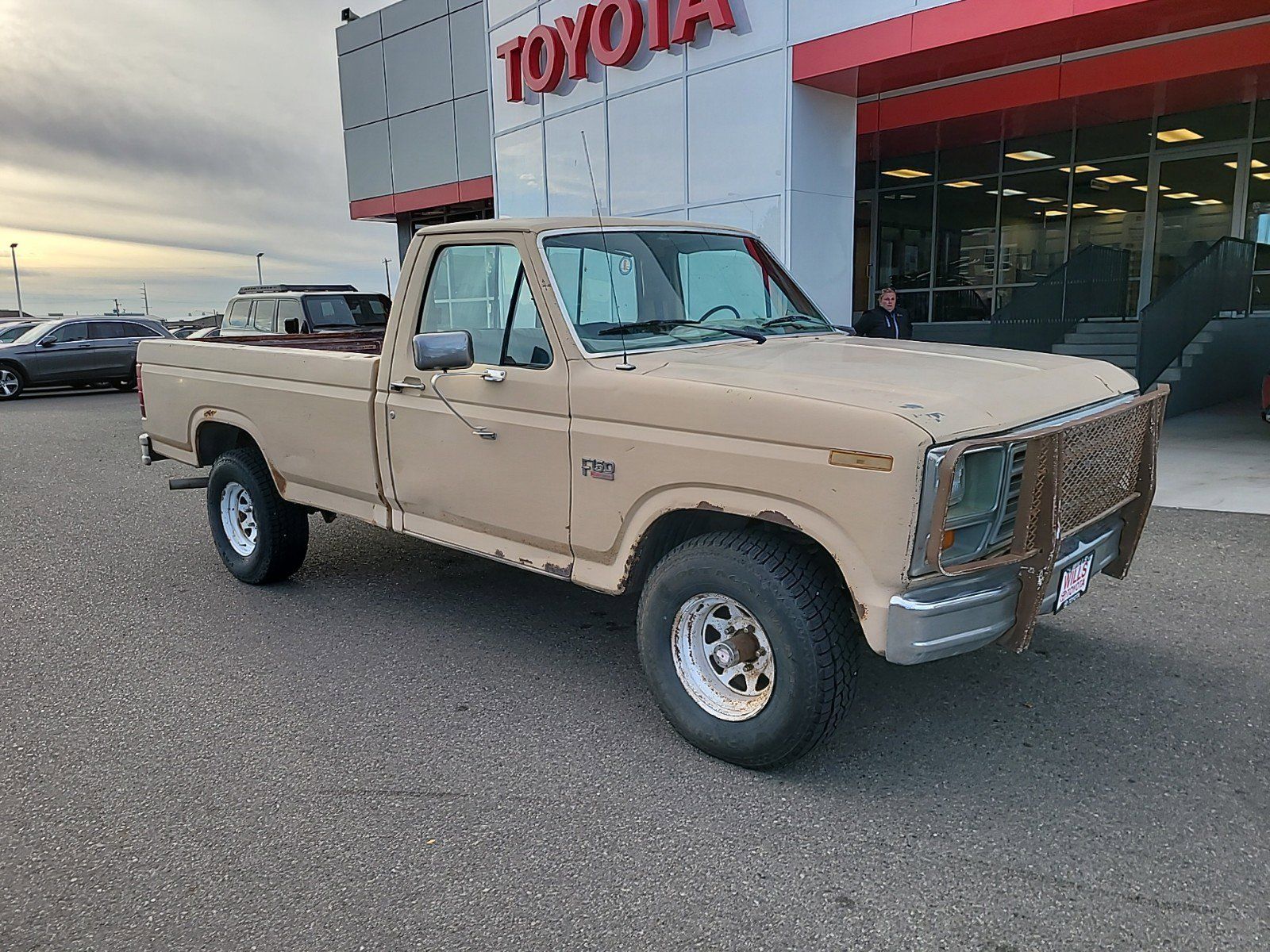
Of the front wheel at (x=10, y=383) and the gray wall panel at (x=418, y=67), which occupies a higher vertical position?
the gray wall panel at (x=418, y=67)

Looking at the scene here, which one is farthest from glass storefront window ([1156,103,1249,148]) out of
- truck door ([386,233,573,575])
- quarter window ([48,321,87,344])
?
quarter window ([48,321,87,344])

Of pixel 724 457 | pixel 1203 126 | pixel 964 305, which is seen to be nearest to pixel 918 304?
pixel 964 305

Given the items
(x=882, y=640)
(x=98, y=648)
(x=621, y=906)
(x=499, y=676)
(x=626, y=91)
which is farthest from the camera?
(x=626, y=91)

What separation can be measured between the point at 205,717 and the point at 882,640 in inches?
117

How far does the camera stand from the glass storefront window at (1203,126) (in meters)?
15.9

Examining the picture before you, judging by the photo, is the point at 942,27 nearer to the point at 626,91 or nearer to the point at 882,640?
the point at 626,91

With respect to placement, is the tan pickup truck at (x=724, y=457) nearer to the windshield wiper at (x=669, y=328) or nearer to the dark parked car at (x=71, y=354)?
the windshield wiper at (x=669, y=328)

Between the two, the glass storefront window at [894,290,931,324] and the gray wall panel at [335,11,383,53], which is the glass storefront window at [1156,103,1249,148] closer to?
the glass storefront window at [894,290,931,324]

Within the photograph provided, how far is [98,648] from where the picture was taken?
497 cm

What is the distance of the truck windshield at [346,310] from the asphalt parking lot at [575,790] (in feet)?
36.5

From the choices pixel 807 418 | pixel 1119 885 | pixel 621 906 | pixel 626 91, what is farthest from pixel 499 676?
pixel 626 91

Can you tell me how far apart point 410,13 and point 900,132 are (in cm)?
1477

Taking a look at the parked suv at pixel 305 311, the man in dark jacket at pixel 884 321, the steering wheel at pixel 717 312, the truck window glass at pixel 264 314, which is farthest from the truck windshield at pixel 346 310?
the steering wheel at pixel 717 312

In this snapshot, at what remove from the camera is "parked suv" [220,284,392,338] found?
1609 centimetres
